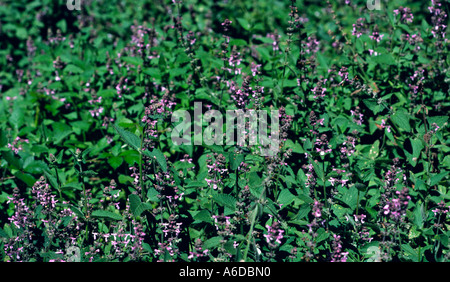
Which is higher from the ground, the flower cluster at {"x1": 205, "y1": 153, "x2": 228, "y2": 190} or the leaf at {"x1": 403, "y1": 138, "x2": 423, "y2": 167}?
the leaf at {"x1": 403, "y1": 138, "x2": 423, "y2": 167}

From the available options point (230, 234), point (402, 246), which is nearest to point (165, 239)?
point (230, 234)

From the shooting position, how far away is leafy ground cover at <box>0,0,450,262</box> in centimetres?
323

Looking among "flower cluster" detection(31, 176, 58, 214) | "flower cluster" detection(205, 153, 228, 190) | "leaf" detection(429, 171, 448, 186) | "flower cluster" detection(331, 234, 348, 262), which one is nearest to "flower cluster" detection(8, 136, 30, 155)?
"flower cluster" detection(31, 176, 58, 214)

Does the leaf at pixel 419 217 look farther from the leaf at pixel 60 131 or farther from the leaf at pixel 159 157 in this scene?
the leaf at pixel 60 131

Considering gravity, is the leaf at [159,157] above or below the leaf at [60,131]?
below

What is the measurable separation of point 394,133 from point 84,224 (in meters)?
2.94

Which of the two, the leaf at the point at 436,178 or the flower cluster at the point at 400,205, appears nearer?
the flower cluster at the point at 400,205

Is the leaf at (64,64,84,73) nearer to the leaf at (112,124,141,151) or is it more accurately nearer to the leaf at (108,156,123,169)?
the leaf at (108,156,123,169)

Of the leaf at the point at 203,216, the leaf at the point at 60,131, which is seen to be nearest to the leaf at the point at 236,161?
the leaf at the point at 203,216

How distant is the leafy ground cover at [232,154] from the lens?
3232 millimetres

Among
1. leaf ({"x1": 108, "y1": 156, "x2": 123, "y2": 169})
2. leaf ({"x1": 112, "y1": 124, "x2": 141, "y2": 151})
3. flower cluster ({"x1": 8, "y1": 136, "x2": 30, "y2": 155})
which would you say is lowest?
leaf ({"x1": 108, "y1": 156, "x2": 123, "y2": 169})

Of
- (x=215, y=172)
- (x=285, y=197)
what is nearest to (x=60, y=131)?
(x=215, y=172)

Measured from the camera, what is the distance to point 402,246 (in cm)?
323

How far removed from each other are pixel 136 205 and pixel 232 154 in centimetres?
81
